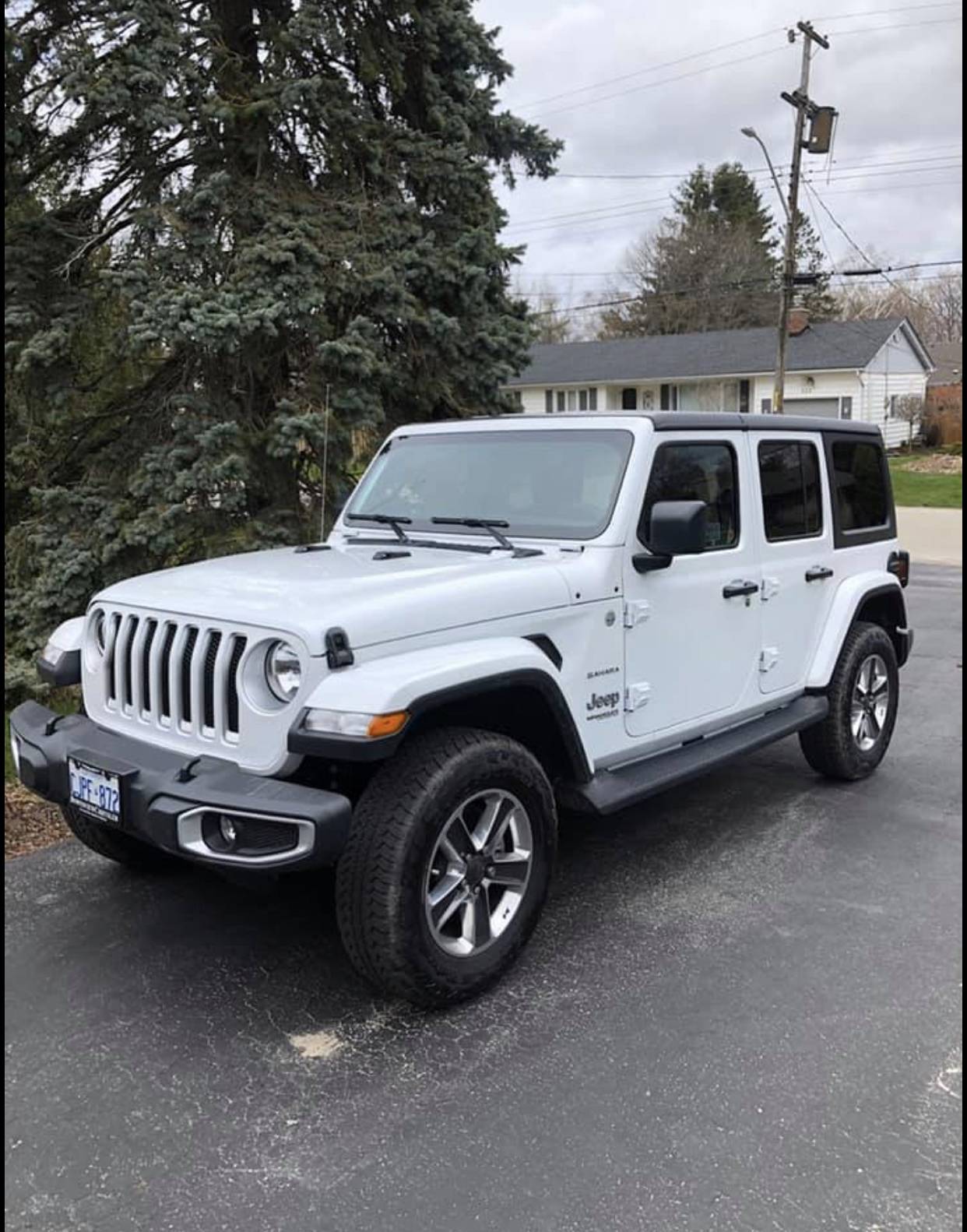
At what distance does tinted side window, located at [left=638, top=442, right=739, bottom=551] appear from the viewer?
165 inches

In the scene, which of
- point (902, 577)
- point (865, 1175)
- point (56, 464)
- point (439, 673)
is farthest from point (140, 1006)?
point (56, 464)

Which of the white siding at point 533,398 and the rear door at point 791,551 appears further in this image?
the white siding at point 533,398

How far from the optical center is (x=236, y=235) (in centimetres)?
768

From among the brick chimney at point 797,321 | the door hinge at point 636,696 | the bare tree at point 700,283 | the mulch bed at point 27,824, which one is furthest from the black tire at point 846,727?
the bare tree at point 700,283

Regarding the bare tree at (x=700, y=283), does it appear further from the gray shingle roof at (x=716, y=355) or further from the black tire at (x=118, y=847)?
A: the black tire at (x=118, y=847)

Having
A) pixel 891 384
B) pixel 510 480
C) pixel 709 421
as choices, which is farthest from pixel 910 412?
pixel 510 480

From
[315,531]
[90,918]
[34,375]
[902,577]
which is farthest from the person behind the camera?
[315,531]

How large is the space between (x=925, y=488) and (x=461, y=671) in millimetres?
27251

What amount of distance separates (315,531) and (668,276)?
45.7 metres

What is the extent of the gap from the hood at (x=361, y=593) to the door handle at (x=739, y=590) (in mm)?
976

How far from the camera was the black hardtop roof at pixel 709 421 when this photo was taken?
4.30m

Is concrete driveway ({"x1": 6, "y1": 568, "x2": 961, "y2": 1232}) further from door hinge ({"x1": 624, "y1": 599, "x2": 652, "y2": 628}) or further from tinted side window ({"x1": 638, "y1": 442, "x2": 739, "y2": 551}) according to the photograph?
tinted side window ({"x1": 638, "y1": 442, "x2": 739, "y2": 551})

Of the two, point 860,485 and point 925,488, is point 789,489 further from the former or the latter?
point 925,488

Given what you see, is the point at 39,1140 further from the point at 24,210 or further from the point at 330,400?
the point at 24,210
